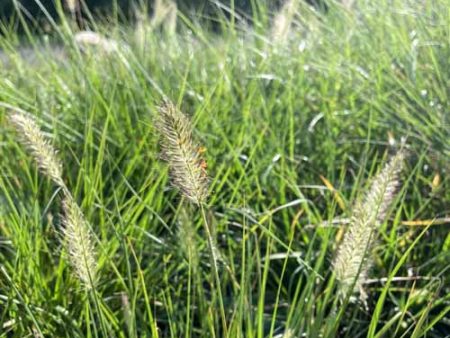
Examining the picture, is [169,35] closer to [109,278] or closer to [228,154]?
[228,154]

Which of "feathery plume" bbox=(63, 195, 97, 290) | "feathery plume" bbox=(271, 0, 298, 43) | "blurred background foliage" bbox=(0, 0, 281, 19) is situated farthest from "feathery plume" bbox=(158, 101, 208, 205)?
"feathery plume" bbox=(271, 0, 298, 43)

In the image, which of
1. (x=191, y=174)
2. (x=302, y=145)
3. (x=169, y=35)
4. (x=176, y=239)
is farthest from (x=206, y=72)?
(x=191, y=174)

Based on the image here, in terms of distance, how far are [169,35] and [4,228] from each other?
4.16 feet

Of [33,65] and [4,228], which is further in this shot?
[33,65]

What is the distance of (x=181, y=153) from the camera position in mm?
1042

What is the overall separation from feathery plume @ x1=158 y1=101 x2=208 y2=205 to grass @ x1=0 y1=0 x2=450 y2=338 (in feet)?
0.69

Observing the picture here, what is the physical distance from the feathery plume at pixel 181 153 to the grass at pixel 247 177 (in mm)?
209

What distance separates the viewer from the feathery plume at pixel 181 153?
1030 mm

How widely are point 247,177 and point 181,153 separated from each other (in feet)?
2.94

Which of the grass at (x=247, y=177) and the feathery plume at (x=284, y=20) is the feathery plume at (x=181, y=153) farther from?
the feathery plume at (x=284, y=20)

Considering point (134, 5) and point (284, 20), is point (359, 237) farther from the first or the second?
point (134, 5)

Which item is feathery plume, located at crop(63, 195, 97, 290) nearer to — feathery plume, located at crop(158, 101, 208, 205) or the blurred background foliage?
feathery plume, located at crop(158, 101, 208, 205)

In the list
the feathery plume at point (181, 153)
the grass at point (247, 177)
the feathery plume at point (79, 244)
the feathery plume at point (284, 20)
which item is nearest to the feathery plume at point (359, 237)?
the grass at point (247, 177)

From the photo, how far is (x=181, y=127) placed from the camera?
103 cm
